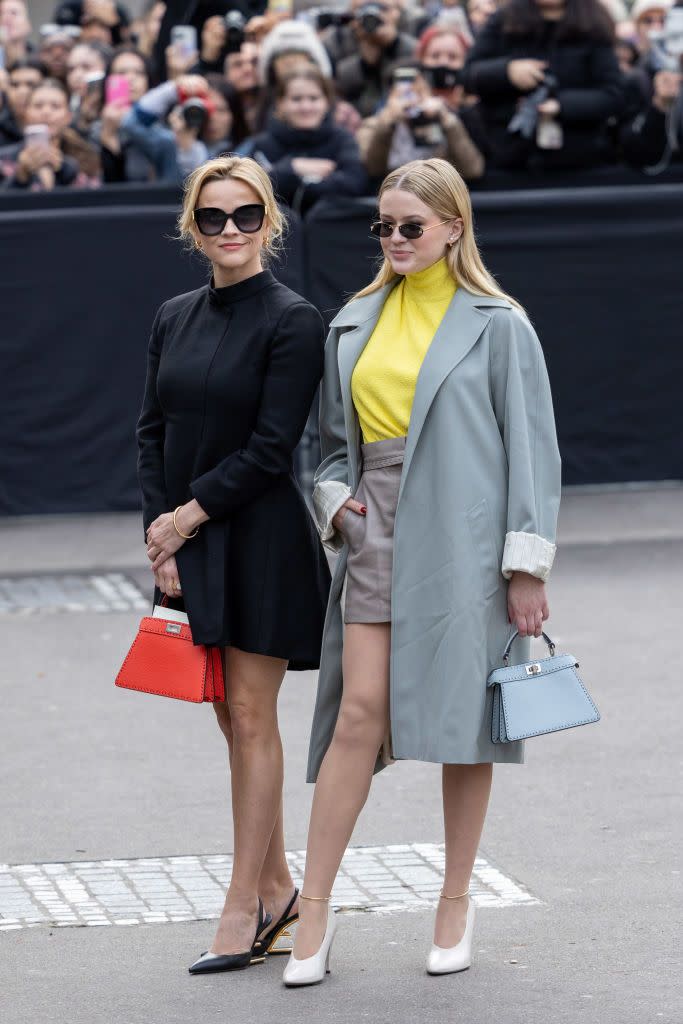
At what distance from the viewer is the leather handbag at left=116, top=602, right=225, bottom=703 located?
4.50 metres

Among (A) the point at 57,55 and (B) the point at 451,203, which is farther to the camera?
(A) the point at 57,55

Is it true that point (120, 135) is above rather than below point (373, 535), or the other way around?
below

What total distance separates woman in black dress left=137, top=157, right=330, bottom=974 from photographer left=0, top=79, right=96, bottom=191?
653 cm

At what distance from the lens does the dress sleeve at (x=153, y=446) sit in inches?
182

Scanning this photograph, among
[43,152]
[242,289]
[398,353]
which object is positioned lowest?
[43,152]

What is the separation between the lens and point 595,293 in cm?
1088

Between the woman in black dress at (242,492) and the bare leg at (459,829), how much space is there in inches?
17.6

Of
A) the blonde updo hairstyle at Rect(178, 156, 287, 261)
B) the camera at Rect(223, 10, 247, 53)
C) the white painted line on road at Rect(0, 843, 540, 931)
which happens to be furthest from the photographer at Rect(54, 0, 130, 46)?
the blonde updo hairstyle at Rect(178, 156, 287, 261)

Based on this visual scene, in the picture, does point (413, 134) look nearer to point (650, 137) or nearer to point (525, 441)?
point (650, 137)

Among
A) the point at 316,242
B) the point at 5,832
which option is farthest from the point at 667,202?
the point at 5,832

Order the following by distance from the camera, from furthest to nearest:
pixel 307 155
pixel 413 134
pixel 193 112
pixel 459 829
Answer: pixel 193 112 → pixel 307 155 → pixel 413 134 → pixel 459 829

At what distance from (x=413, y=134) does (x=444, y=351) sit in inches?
257

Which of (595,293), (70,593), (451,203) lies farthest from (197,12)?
(451,203)

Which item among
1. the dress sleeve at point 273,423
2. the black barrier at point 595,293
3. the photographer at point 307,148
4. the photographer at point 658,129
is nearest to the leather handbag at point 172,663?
the dress sleeve at point 273,423
